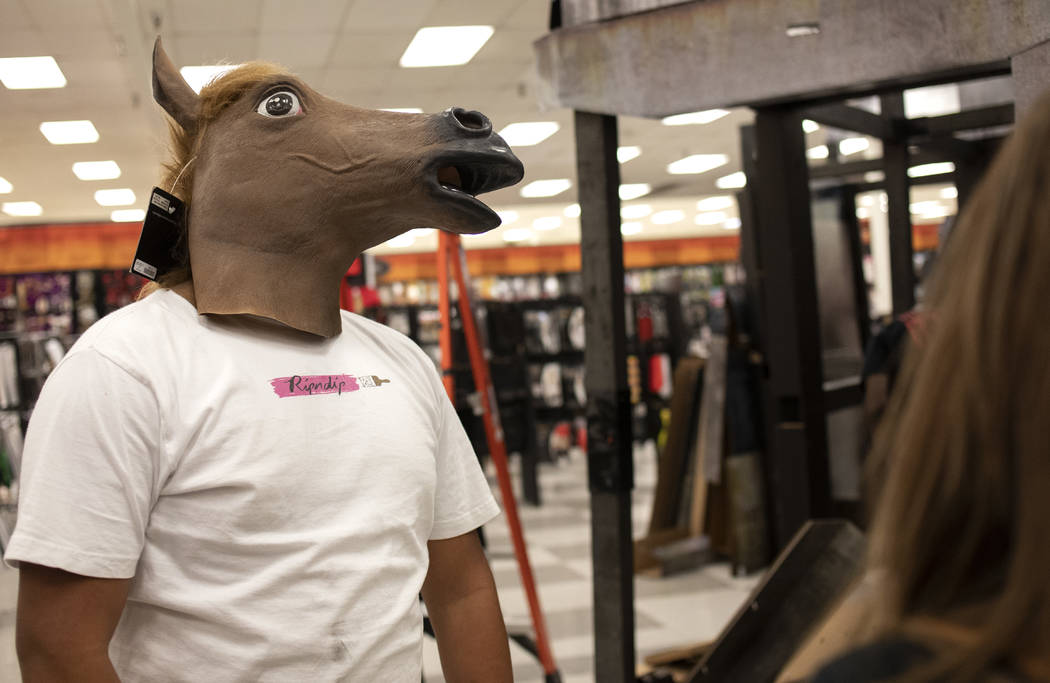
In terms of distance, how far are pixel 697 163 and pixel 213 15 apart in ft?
24.7

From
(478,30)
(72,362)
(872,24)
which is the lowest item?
(72,362)

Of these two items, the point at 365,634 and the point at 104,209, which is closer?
the point at 365,634

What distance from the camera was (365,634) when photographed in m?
1.12

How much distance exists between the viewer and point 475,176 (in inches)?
53.0

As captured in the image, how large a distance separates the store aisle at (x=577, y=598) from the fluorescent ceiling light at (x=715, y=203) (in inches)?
351

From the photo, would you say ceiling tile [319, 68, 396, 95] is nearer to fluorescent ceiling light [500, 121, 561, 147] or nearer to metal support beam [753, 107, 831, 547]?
fluorescent ceiling light [500, 121, 561, 147]

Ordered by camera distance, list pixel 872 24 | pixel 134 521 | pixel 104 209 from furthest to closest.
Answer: pixel 104 209, pixel 872 24, pixel 134 521

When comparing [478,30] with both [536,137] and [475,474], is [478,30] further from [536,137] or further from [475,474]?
[475,474]

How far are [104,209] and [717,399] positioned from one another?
3.52 m

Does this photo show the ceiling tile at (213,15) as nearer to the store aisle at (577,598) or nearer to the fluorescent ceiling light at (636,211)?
the store aisle at (577,598)

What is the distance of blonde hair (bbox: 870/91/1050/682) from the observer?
0.53m

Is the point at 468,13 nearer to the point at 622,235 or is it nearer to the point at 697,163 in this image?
the point at 622,235

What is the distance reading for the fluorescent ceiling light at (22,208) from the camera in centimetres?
217

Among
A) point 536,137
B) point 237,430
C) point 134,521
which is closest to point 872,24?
point 237,430
